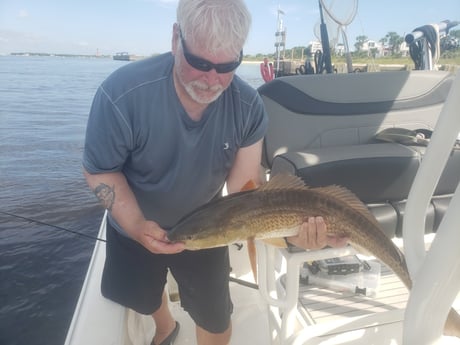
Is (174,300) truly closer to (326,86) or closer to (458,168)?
(326,86)

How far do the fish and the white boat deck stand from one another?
0.65 meters

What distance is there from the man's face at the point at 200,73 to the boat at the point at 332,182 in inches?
32.3

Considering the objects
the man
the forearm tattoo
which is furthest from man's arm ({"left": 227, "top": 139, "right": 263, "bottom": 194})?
the forearm tattoo

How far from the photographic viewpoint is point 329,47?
5180 mm

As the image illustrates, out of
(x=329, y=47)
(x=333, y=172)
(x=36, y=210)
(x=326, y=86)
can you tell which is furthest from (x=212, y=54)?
(x=36, y=210)

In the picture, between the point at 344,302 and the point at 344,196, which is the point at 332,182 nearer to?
the point at 344,196

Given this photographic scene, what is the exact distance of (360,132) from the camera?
130 inches

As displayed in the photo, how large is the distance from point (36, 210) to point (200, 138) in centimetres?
765

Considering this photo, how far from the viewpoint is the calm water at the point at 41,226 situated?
5.56 m

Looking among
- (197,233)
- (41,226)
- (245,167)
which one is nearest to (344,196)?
(245,167)

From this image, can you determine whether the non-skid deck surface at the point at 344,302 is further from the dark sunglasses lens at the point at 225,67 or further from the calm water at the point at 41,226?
the calm water at the point at 41,226

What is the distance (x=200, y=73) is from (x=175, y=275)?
144 centimetres

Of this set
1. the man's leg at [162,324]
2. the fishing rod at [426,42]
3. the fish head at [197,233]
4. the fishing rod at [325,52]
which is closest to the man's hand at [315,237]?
the fish head at [197,233]

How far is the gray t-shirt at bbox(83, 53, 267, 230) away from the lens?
7.09 feet
